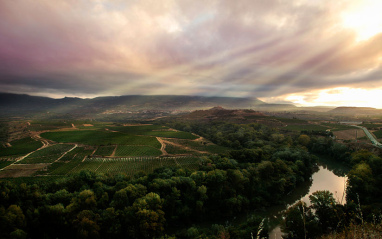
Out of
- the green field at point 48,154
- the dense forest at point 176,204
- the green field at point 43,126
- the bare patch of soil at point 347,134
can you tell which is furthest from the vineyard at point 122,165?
the bare patch of soil at point 347,134

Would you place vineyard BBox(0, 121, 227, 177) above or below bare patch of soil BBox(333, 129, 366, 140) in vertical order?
below

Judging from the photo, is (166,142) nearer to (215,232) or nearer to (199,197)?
(199,197)

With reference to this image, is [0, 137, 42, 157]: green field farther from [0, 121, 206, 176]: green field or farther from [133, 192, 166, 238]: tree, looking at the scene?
[133, 192, 166, 238]: tree

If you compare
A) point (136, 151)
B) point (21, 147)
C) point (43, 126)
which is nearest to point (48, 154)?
point (21, 147)

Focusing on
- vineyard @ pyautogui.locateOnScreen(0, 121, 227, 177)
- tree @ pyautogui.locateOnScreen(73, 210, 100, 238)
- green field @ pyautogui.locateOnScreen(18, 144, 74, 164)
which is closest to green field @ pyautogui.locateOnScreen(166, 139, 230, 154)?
vineyard @ pyautogui.locateOnScreen(0, 121, 227, 177)

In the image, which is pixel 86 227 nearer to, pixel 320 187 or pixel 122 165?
pixel 122 165

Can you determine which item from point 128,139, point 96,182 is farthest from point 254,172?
point 128,139
